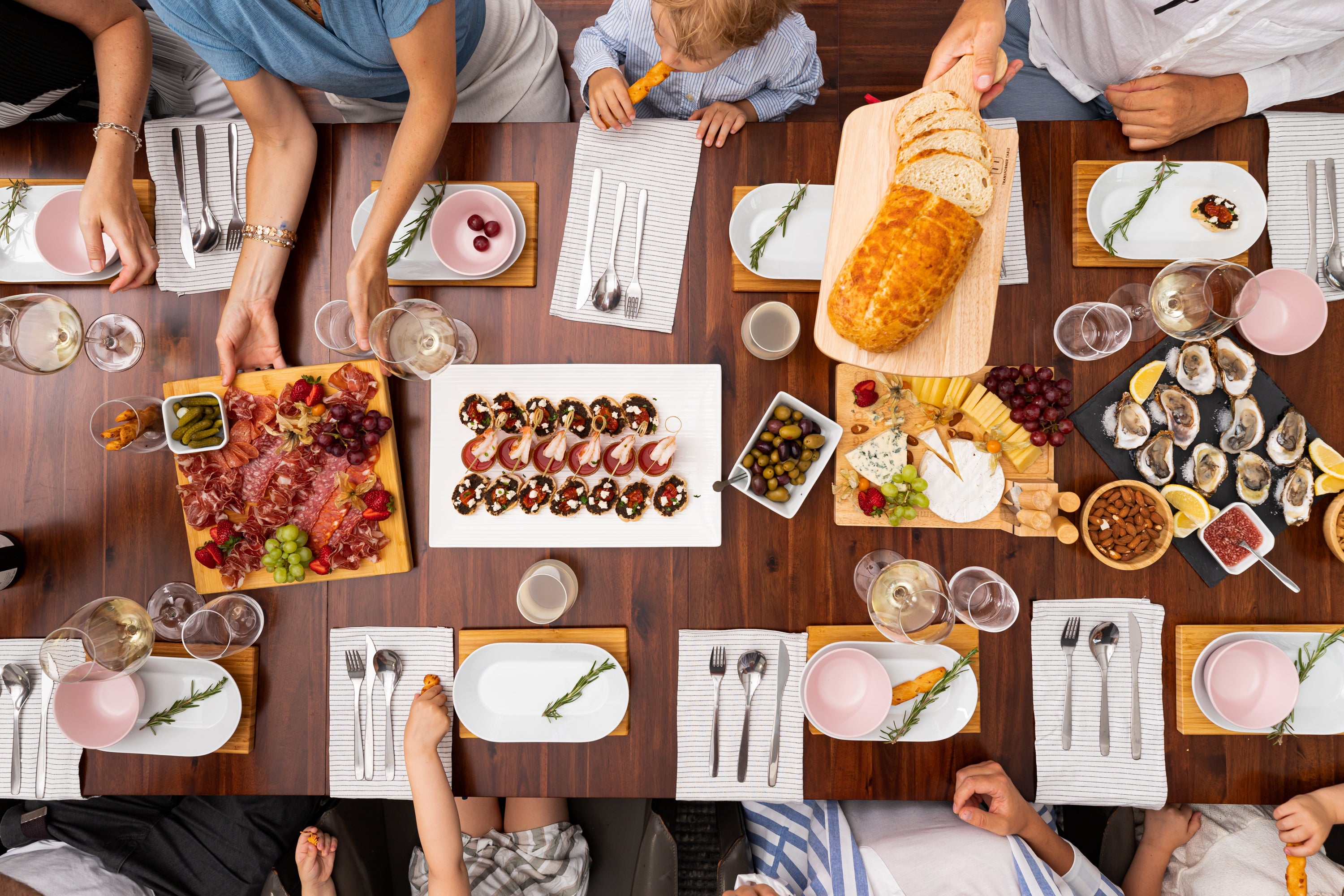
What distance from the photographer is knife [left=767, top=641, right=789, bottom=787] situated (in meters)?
1.49

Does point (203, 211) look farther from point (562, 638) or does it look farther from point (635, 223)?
point (562, 638)

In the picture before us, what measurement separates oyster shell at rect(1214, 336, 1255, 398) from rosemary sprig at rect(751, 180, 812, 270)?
3.37ft

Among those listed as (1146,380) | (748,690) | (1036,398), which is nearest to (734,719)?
(748,690)

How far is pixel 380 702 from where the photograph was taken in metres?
1.51

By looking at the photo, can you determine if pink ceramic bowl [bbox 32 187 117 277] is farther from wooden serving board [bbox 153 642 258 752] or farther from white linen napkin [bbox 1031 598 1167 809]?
white linen napkin [bbox 1031 598 1167 809]

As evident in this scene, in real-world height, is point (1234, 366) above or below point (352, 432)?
above

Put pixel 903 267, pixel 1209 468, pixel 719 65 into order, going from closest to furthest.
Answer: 1. pixel 903 267
2. pixel 1209 468
3. pixel 719 65

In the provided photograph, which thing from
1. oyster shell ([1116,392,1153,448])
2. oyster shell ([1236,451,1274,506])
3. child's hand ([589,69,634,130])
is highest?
child's hand ([589,69,634,130])

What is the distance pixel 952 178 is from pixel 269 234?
1530 mm

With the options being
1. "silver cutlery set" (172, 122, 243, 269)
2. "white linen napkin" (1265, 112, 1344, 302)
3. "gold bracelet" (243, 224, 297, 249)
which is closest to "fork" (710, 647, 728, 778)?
"gold bracelet" (243, 224, 297, 249)

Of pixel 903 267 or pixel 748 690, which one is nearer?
pixel 903 267

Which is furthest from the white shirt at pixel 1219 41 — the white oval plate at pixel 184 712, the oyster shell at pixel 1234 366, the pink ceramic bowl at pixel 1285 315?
the white oval plate at pixel 184 712

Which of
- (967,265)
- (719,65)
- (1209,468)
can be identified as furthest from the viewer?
(719,65)

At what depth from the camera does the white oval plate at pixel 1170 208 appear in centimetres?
150
